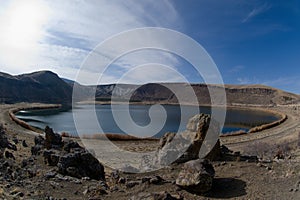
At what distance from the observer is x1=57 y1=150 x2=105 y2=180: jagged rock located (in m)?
13.6

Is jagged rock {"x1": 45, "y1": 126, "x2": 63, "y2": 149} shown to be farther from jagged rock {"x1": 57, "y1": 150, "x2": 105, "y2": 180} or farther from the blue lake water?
the blue lake water

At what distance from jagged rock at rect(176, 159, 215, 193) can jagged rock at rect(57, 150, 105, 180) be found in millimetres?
5092

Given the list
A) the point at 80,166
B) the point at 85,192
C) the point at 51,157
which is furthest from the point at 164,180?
the point at 51,157

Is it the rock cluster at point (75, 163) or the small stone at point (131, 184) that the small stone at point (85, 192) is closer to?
the small stone at point (131, 184)

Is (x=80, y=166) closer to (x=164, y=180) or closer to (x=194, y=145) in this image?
(x=164, y=180)

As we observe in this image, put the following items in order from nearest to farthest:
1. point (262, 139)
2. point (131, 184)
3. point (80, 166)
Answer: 1. point (131, 184)
2. point (80, 166)
3. point (262, 139)

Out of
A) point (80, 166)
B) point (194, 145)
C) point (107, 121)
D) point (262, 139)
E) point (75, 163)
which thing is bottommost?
point (262, 139)

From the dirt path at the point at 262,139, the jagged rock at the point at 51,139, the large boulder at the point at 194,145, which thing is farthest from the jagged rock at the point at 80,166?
the dirt path at the point at 262,139

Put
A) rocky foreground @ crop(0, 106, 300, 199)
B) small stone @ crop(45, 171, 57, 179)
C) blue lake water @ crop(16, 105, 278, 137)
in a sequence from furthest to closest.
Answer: blue lake water @ crop(16, 105, 278, 137)
small stone @ crop(45, 171, 57, 179)
rocky foreground @ crop(0, 106, 300, 199)

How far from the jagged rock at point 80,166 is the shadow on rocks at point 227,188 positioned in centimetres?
619

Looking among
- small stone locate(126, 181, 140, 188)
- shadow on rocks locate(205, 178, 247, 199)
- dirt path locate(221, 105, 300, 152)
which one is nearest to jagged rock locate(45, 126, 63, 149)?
small stone locate(126, 181, 140, 188)

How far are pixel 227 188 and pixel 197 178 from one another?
1583mm

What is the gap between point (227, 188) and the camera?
11.8m

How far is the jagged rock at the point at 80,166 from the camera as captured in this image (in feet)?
44.8
